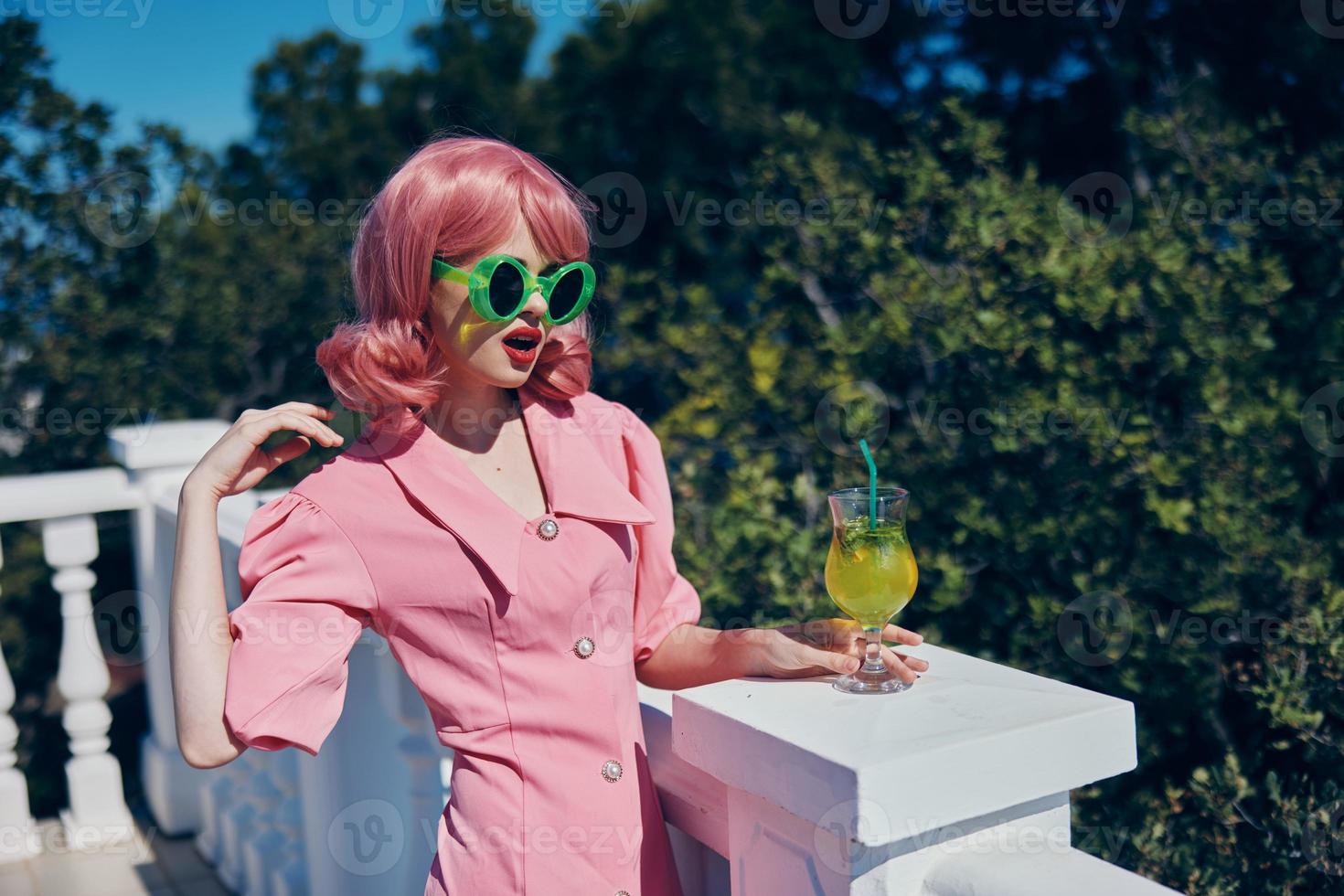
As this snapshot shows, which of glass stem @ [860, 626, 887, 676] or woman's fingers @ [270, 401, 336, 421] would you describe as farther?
woman's fingers @ [270, 401, 336, 421]

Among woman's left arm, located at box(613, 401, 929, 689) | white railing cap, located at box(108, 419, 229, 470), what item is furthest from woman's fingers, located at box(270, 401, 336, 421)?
white railing cap, located at box(108, 419, 229, 470)

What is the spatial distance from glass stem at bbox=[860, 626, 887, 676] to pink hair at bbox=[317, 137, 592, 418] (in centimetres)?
69

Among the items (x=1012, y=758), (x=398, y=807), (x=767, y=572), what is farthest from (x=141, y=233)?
(x=1012, y=758)

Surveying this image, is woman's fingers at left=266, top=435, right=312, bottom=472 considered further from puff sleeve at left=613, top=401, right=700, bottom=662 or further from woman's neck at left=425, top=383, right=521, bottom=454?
puff sleeve at left=613, top=401, right=700, bottom=662

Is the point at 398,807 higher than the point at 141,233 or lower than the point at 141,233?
lower

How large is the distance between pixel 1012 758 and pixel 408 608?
806 mm

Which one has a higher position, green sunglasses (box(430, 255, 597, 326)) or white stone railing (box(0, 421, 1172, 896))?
green sunglasses (box(430, 255, 597, 326))

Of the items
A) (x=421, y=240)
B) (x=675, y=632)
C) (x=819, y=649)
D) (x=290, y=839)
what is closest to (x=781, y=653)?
(x=819, y=649)

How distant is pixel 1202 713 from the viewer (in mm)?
2676

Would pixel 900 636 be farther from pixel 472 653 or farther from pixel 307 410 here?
pixel 307 410

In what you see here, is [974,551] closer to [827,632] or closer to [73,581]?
[827,632]

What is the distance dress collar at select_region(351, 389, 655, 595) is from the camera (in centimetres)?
163

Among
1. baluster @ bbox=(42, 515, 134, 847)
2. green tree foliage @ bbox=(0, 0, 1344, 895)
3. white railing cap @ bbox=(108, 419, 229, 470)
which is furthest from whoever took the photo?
white railing cap @ bbox=(108, 419, 229, 470)

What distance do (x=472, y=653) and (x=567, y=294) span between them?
0.51 m
